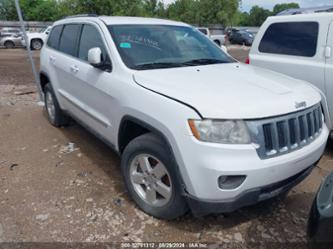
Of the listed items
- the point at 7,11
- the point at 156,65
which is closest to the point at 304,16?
the point at 156,65

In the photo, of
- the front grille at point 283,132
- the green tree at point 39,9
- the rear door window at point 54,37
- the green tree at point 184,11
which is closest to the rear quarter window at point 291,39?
the front grille at point 283,132

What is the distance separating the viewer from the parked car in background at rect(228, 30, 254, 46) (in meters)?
29.7

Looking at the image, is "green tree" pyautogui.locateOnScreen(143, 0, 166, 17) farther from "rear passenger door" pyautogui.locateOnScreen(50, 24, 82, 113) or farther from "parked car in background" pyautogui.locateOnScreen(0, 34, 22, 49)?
"rear passenger door" pyautogui.locateOnScreen(50, 24, 82, 113)

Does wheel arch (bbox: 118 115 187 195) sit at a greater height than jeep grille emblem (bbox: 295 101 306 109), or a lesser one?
lesser

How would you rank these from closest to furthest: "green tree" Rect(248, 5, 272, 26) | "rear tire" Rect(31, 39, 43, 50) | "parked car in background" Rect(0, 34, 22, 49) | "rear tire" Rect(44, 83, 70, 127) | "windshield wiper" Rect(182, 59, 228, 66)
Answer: "windshield wiper" Rect(182, 59, 228, 66)
"rear tire" Rect(44, 83, 70, 127)
"rear tire" Rect(31, 39, 43, 50)
"parked car in background" Rect(0, 34, 22, 49)
"green tree" Rect(248, 5, 272, 26)

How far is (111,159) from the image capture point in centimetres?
412

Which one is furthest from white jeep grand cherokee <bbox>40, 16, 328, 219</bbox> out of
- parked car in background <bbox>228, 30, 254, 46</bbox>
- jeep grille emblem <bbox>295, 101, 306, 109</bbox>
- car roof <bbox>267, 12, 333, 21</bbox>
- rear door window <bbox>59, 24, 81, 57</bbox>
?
parked car in background <bbox>228, 30, 254, 46</bbox>

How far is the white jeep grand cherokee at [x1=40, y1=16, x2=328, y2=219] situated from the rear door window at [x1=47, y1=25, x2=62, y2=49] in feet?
4.15

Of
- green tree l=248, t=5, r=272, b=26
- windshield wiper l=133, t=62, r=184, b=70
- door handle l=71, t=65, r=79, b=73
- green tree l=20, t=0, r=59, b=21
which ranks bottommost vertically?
door handle l=71, t=65, r=79, b=73

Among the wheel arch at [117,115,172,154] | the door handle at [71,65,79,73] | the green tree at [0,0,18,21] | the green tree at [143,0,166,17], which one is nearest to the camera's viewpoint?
the wheel arch at [117,115,172,154]

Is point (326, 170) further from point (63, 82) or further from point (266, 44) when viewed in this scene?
point (63, 82)

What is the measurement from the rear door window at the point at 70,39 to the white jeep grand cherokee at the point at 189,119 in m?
0.38

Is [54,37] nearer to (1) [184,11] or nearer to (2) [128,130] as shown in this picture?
(2) [128,130]

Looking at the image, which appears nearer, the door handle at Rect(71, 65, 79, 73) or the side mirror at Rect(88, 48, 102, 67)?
the side mirror at Rect(88, 48, 102, 67)
